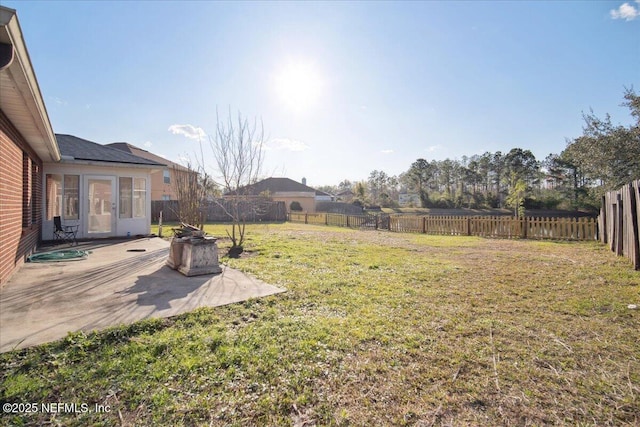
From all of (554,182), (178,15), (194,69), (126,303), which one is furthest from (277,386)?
(554,182)

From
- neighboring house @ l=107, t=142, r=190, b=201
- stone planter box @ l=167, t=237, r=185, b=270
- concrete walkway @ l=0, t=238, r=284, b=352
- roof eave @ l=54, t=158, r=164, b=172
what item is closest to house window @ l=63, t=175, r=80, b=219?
roof eave @ l=54, t=158, r=164, b=172

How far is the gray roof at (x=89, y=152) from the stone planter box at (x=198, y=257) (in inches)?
241

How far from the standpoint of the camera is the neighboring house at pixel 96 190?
9.34 m

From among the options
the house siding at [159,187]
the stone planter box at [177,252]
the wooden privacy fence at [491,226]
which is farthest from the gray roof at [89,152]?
the house siding at [159,187]

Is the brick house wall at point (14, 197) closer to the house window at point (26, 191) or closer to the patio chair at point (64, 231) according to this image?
the house window at point (26, 191)

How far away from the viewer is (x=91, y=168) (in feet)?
31.9

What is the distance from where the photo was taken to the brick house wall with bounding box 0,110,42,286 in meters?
4.60

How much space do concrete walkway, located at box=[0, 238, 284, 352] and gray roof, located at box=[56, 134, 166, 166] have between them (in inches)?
178

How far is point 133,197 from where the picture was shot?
10.6 meters

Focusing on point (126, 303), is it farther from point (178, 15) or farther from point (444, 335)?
point (178, 15)

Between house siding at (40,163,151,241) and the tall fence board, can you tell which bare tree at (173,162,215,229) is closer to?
house siding at (40,163,151,241)

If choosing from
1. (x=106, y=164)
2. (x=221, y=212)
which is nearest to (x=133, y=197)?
(x=106, y=164)

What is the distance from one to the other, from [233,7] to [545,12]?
29.6 feet

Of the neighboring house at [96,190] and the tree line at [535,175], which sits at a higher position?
the tree line at [535,175]
